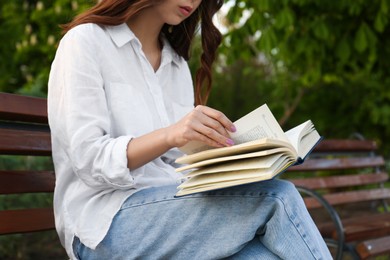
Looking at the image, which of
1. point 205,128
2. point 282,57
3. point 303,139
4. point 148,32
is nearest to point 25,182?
point 148,32

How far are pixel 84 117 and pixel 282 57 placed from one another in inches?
174

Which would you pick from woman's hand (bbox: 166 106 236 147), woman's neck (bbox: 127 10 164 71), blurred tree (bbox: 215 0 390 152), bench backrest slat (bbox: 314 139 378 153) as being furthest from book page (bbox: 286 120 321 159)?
blurred tree (bbox: 215 0 390 152)

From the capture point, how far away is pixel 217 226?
1.71m

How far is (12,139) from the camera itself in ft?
6.82

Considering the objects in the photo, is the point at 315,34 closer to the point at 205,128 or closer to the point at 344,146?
the point at 344,146

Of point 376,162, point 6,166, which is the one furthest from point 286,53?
point 6,166

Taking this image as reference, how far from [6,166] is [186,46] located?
1.60m

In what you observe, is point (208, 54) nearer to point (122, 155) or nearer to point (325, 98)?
point (122, 155)

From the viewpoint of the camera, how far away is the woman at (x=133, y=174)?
1.66 meters

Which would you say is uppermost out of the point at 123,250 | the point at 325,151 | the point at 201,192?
the point at 201,192

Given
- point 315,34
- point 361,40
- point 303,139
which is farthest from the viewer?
point 315,34

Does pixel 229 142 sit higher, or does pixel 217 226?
pixel 229 142

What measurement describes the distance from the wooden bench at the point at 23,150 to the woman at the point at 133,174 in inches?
7.4

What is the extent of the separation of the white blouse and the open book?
7.9 inches
